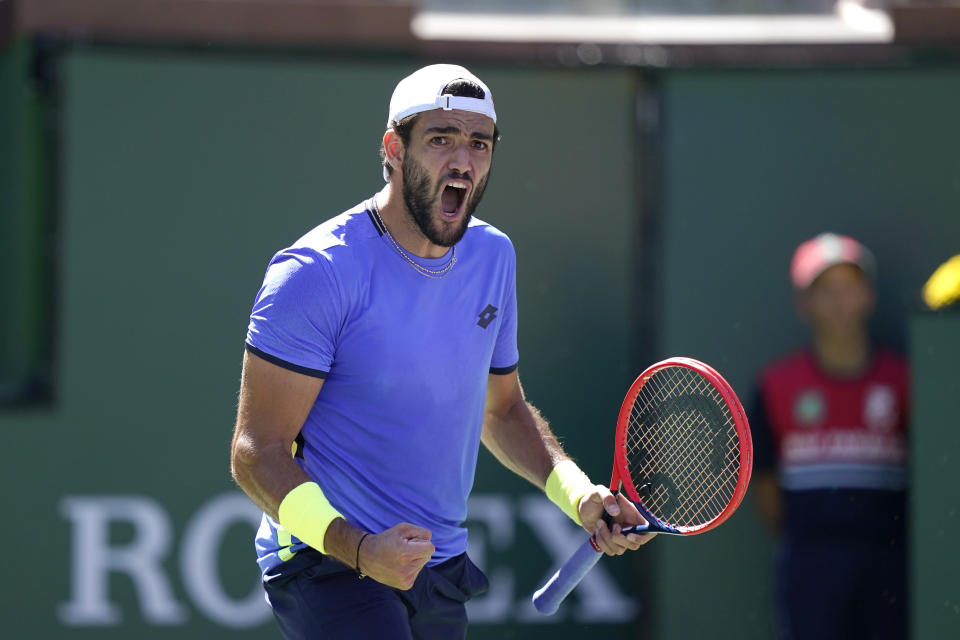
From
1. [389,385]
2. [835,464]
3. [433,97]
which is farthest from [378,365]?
[835,464]

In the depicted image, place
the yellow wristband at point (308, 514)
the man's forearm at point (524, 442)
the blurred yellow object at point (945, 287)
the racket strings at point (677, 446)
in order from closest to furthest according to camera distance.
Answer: the yellow wristband at point (308, 514) → the man's forearm at point (524, 442) → the racket strings at point (677, 446) → the blurred yellow object at point (945, 287)

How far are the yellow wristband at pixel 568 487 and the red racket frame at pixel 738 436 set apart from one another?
0.09 m

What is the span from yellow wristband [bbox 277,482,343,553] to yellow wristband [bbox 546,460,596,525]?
2.17ft

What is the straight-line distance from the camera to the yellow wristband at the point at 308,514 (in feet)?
9.85

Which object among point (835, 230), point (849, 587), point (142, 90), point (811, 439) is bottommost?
point (849, 587)

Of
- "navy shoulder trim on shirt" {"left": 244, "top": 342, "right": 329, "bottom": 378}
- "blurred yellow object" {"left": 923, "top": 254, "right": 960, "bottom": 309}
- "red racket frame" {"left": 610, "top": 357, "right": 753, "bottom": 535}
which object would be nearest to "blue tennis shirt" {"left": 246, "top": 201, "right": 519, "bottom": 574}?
"navy shoulder trim on shirt" {"left": 244, "top": 342, "right": 329, "bottom": 378}

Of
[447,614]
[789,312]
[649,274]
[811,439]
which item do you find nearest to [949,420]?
[811,439]

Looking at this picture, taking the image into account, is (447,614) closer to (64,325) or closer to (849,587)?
(849,587)

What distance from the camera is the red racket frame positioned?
330cm

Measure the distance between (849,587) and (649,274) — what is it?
1.54 m

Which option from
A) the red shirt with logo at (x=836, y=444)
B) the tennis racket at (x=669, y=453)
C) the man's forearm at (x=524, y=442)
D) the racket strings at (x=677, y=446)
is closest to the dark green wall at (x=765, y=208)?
the red shirt with logo at (x=836, y=444)

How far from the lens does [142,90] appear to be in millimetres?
5977

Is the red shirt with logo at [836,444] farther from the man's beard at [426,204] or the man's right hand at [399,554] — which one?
the man's right hand at [399,554]

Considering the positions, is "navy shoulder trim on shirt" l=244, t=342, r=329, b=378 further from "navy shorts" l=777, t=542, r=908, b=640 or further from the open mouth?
"navy shorts" l=777, t=542, r=908, b=640
